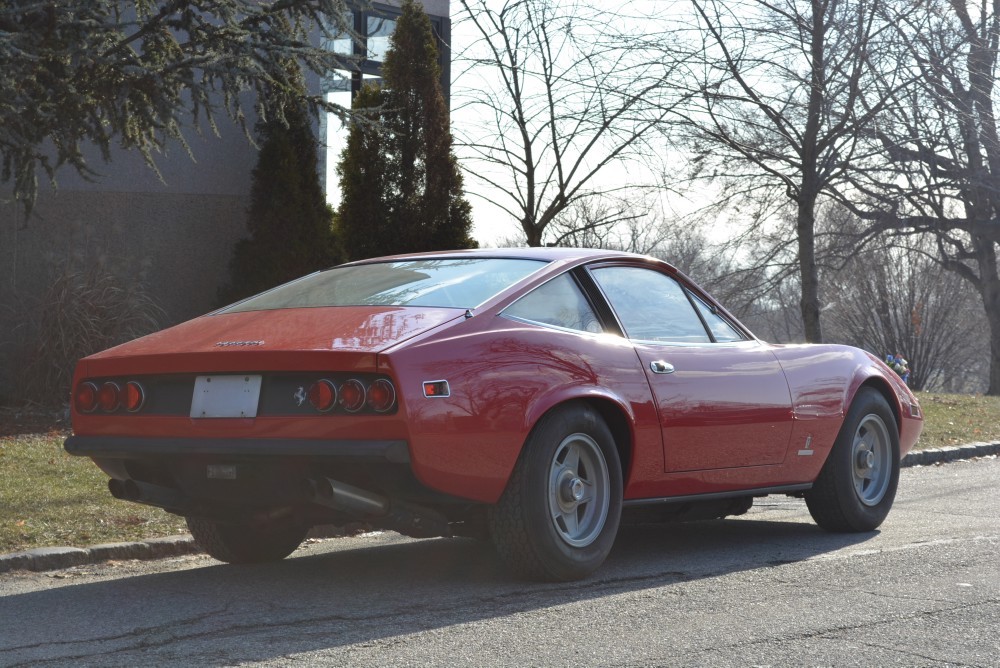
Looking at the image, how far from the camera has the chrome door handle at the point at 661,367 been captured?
5566mm

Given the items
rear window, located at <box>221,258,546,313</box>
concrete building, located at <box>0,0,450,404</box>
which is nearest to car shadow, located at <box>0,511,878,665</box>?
rear window, located at <box>221,258,546,313</box>

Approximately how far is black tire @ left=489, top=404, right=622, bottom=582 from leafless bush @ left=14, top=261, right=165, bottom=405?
29.4ft

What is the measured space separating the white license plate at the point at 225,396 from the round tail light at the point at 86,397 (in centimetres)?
60

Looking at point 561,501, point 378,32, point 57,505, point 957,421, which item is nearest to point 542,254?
point 561,501

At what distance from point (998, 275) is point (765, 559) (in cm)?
3275

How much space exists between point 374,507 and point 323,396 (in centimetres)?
46

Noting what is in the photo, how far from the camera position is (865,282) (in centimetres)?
4628

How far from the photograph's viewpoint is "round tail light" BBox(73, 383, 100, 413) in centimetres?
515

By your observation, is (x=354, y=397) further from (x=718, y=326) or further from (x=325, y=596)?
(x=718, y=326)

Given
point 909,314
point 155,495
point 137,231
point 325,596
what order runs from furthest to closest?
point 909,314, point 137,231, point 155,495, point 325,596

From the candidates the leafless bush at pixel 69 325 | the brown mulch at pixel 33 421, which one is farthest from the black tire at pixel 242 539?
the leafless bush at pixel 69 325

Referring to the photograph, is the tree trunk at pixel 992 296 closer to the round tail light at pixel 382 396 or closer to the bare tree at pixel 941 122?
the bare tree at pixel 941 122

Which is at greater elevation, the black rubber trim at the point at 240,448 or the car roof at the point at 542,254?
the car roof at the point at 542,254

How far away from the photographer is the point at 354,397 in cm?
451
